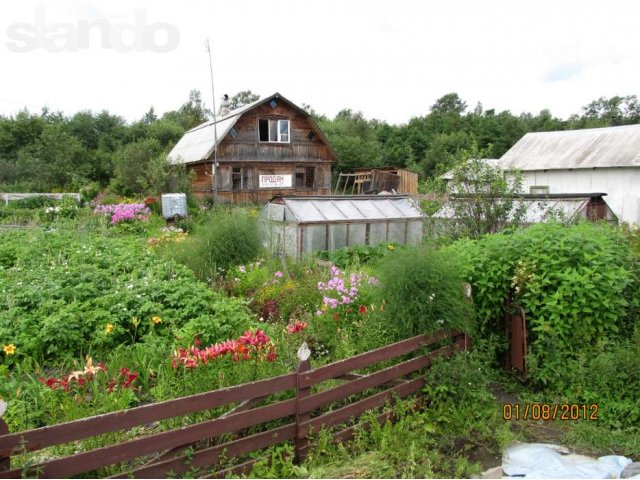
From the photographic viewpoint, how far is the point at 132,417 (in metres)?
2.86

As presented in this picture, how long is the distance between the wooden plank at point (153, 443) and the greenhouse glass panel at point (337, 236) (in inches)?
302

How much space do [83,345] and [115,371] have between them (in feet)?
2.73

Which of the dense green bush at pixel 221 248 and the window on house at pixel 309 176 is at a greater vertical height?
the window on house at pixel 309 176

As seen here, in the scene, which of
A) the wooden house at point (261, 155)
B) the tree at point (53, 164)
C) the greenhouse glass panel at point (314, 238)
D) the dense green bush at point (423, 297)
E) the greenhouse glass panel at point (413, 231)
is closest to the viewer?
the dense green bush at point (423, 297)

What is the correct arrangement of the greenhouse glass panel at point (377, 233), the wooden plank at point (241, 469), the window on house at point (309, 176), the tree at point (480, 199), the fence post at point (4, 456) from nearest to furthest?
the fence post at point (4, 456), the wooden plank at point (241, 469), the tree at point (480, 199), the greenhouse glass panel at point (377, 233), the window on house at point (309, 176)

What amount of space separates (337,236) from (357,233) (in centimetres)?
58

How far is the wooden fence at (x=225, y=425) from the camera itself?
2691 mm

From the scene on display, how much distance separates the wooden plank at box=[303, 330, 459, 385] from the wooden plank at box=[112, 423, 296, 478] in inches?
15.9

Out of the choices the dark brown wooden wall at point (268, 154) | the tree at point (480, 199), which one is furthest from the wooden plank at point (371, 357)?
the dark brown wooden wall at point (268, 154)

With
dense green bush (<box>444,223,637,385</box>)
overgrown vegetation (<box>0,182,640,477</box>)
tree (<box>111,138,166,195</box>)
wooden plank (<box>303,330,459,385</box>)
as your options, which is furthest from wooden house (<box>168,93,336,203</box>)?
wooden plank (<box>303,330,459,385</box>)

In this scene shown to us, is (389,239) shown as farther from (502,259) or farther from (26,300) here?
(26,300)

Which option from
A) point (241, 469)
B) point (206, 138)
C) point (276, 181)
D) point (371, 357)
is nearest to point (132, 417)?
point (241, 469)

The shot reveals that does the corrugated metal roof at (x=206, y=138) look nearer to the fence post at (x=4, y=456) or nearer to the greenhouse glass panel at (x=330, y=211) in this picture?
the greenhouse glass panel at (x=330, y=211)

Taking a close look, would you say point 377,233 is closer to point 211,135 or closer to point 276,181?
point 276,181
